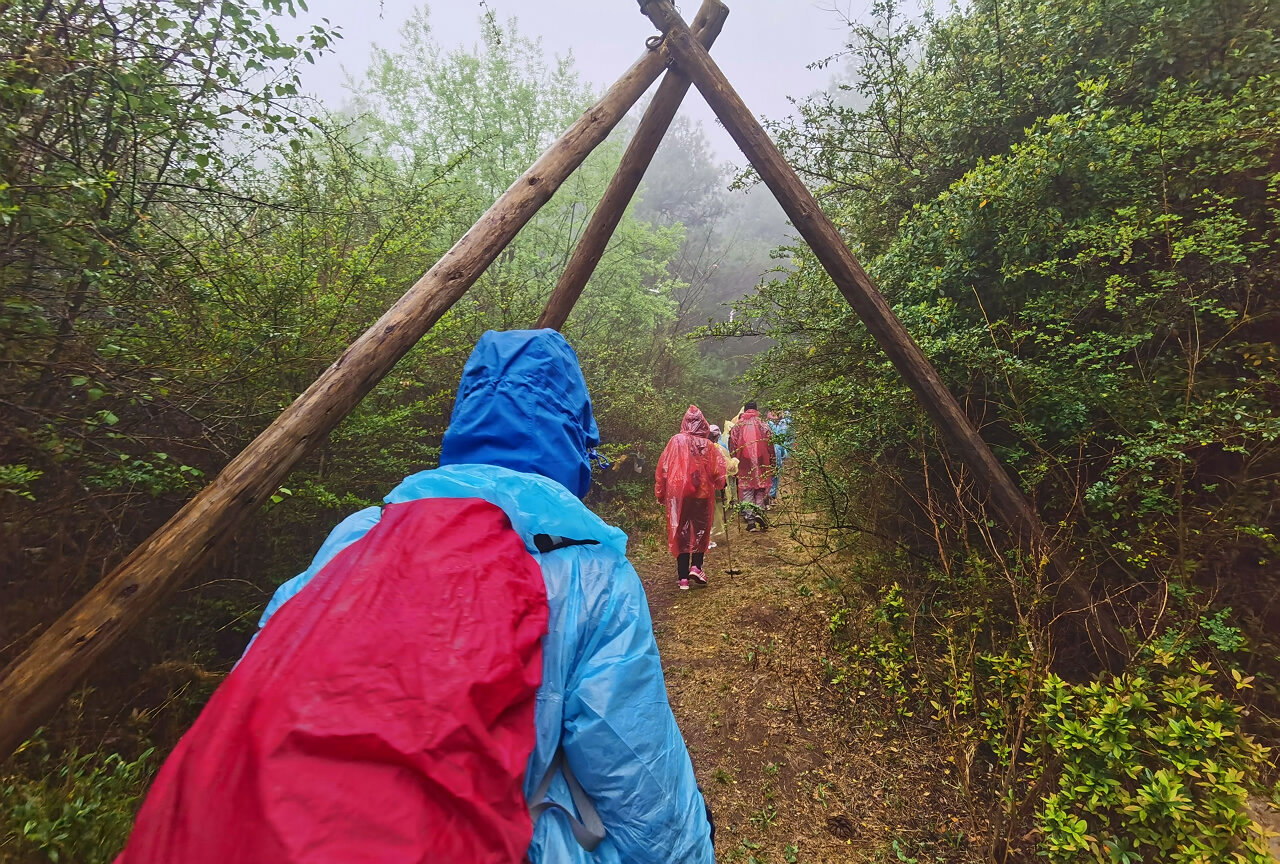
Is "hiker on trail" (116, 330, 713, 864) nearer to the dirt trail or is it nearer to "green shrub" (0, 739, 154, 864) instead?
"green shrub" (0, 739, 154, 864)

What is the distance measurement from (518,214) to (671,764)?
2510 millimetres

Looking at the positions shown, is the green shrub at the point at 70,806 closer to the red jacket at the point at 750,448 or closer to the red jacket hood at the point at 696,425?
the red jacket hood at the point at 696,425

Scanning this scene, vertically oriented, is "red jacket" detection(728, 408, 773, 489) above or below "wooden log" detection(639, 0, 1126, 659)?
below

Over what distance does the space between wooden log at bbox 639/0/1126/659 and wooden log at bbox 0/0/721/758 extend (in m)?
1.07

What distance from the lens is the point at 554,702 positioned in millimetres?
998

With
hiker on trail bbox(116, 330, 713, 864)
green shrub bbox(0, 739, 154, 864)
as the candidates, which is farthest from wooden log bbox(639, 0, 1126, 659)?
green shrub bbox(0, 739, 154, 864)

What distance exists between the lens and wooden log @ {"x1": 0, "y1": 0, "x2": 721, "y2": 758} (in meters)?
1.35

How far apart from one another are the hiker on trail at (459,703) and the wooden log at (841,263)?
2469mm

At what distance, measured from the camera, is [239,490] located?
1.68 m

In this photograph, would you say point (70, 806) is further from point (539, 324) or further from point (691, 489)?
point (691, 489)

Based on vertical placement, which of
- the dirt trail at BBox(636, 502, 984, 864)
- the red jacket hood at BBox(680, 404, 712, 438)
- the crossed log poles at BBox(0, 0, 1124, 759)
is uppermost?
the crossed log poles at BBox(0, 0, 1124, 759)

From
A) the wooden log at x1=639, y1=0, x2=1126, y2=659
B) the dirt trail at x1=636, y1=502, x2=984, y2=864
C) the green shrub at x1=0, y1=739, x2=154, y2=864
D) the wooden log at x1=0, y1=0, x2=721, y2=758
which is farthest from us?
the wooden log at x1=639, y1=0, x2=1126, y2=659

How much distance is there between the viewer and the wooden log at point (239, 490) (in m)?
1.35

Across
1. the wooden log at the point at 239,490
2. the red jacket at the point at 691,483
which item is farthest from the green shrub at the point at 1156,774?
the red jacket at the point at 691,483
